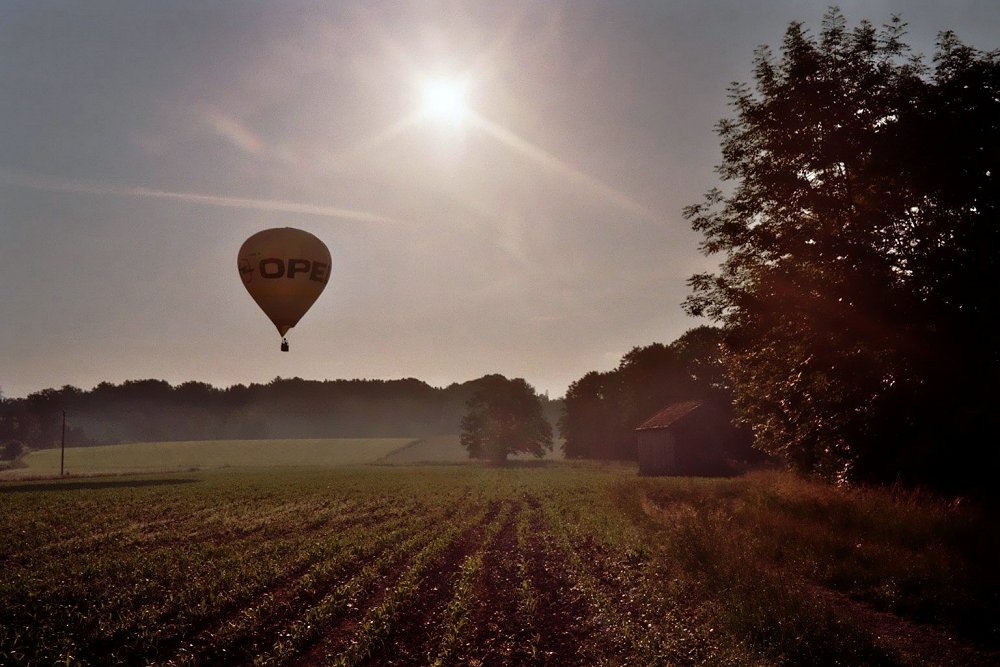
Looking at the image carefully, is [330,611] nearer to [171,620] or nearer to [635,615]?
[171,620]

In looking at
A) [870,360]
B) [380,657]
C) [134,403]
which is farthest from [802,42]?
[134,403]

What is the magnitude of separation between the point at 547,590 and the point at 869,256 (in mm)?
12281

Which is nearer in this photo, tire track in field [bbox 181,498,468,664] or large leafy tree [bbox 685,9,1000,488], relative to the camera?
tire track in field [bbox 181,498,468,664]

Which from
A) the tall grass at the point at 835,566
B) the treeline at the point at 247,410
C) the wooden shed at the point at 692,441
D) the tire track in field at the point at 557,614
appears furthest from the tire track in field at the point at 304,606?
the treeline at the point at 247,410

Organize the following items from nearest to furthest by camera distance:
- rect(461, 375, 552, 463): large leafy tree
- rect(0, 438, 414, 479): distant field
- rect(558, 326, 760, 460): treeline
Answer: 1. rect(558, 326, 760, 460): treeline
2. rect(0, 438, 414, 479): distant field
3. rect(461, 375, 552, 463): large leafy tree

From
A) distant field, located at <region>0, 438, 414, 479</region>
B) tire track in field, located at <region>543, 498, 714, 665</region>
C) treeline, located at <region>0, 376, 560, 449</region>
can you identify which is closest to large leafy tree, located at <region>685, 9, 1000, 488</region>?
tire track in field, located at <region>543, 498, 714, 665</region>

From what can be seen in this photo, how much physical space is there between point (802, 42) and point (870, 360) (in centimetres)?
983

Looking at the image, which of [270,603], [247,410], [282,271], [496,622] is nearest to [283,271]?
[282,271]

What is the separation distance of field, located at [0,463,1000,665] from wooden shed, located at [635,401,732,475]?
84.7 feet

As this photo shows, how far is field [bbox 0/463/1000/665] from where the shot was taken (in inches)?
353

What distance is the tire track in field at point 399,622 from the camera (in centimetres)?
907

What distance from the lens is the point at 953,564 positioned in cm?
1083

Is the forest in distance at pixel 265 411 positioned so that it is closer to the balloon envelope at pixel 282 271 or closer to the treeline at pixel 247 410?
the treeline at pixel 247 410

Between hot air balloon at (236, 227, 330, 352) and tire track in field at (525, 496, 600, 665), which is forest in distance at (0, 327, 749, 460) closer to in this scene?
hot air balloon at (236, 227, 330, 352)
